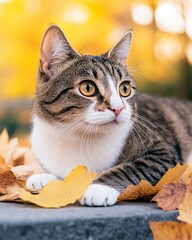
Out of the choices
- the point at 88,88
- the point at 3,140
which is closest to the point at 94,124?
the point at 88,88

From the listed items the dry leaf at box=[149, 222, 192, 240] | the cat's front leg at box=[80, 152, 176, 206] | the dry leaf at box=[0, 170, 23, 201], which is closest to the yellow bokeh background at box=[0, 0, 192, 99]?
the cat's front leg at box=[80, 152, 176, 206]

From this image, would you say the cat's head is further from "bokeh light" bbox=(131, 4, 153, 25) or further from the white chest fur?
"bokeh light" bbox=(131, 4, 153, 25)

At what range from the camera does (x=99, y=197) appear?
1880 millimetres

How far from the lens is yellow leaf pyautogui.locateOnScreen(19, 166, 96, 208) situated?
176 centimetres

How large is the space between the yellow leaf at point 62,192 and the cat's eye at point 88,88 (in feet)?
1.68

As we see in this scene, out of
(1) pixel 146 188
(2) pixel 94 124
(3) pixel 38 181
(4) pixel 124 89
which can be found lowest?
(3) pixel 38 181

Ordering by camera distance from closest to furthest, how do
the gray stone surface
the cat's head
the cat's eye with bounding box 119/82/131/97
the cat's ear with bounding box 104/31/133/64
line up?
the gray stone surface < the cat's head < the cat's eye with bounding box 119/82/131/97 < the cat's ear with bounding box 104/31/133/64

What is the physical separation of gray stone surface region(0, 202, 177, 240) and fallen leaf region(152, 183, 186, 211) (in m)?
0.04

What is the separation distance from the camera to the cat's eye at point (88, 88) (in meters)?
2.26

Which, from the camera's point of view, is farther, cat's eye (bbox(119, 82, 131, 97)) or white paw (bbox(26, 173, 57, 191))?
A: cat's eye (bbox(119, 82, 131, 97))

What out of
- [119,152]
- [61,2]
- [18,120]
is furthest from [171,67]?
[119,152]

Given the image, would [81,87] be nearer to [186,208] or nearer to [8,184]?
[8,184]

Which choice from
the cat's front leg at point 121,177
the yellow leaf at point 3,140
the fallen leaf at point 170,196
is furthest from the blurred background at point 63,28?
the fallen leaf at point 170,196

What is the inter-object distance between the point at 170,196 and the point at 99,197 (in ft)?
0.92
